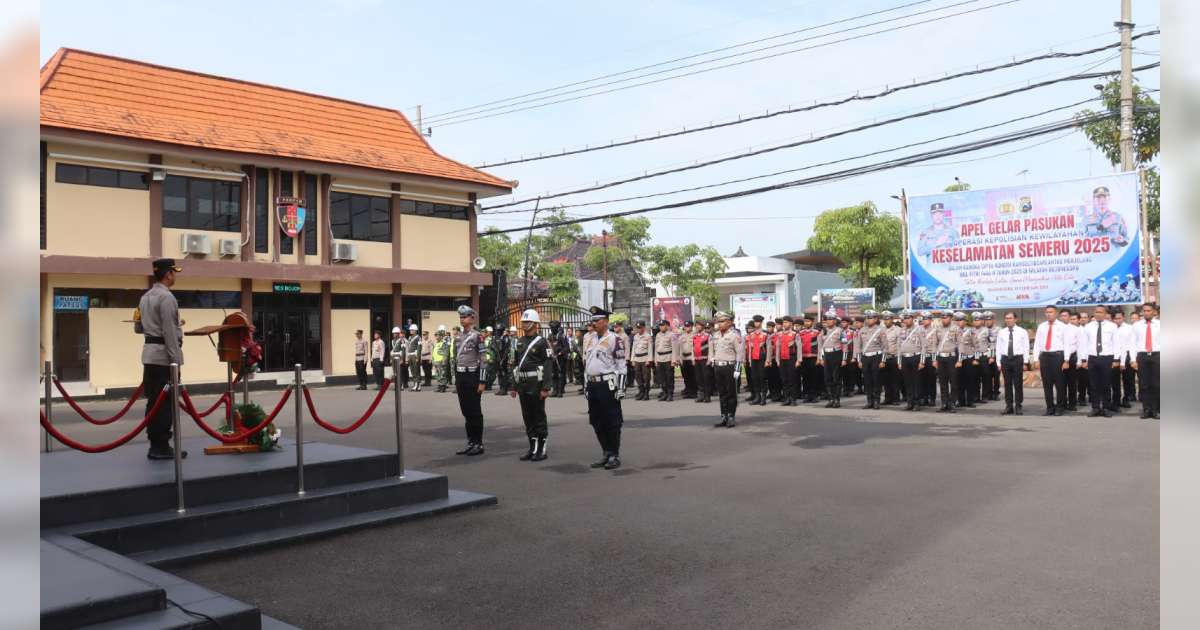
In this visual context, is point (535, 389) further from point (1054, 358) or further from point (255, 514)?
point (1054, 358)

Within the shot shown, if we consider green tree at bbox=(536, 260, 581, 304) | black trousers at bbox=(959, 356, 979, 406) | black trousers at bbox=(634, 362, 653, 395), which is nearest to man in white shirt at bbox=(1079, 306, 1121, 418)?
black trousers at bbox=(959, 356, 979, 406)

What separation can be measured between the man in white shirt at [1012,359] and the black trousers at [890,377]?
79.6 inches

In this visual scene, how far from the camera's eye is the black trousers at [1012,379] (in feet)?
48.8

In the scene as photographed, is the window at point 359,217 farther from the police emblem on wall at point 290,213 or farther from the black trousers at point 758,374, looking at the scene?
the black trousers at point 758,374

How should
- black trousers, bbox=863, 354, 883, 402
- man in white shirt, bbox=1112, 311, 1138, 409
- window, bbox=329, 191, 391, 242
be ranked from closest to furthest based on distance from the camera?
man in white shirt, bbox=1112, 311, 1138, 409 → black trousers, bbox=863, 354, 883, 402 → window, bbox=329, 191, 391, 242

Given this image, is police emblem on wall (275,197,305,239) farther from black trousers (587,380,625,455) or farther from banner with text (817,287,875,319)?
banner with text (817,287,875,319)

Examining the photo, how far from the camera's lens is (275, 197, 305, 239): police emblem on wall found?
79.3 feet

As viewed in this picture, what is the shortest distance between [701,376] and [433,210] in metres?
13.0

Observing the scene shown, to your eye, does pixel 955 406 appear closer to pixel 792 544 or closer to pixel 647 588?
pixel 792 544

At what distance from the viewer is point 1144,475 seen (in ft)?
27.4

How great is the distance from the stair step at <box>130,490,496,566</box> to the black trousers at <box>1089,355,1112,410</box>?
1120 centimetres

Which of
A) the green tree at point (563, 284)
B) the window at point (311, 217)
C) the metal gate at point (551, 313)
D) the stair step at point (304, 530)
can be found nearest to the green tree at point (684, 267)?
the green tree at point (563, 284)
